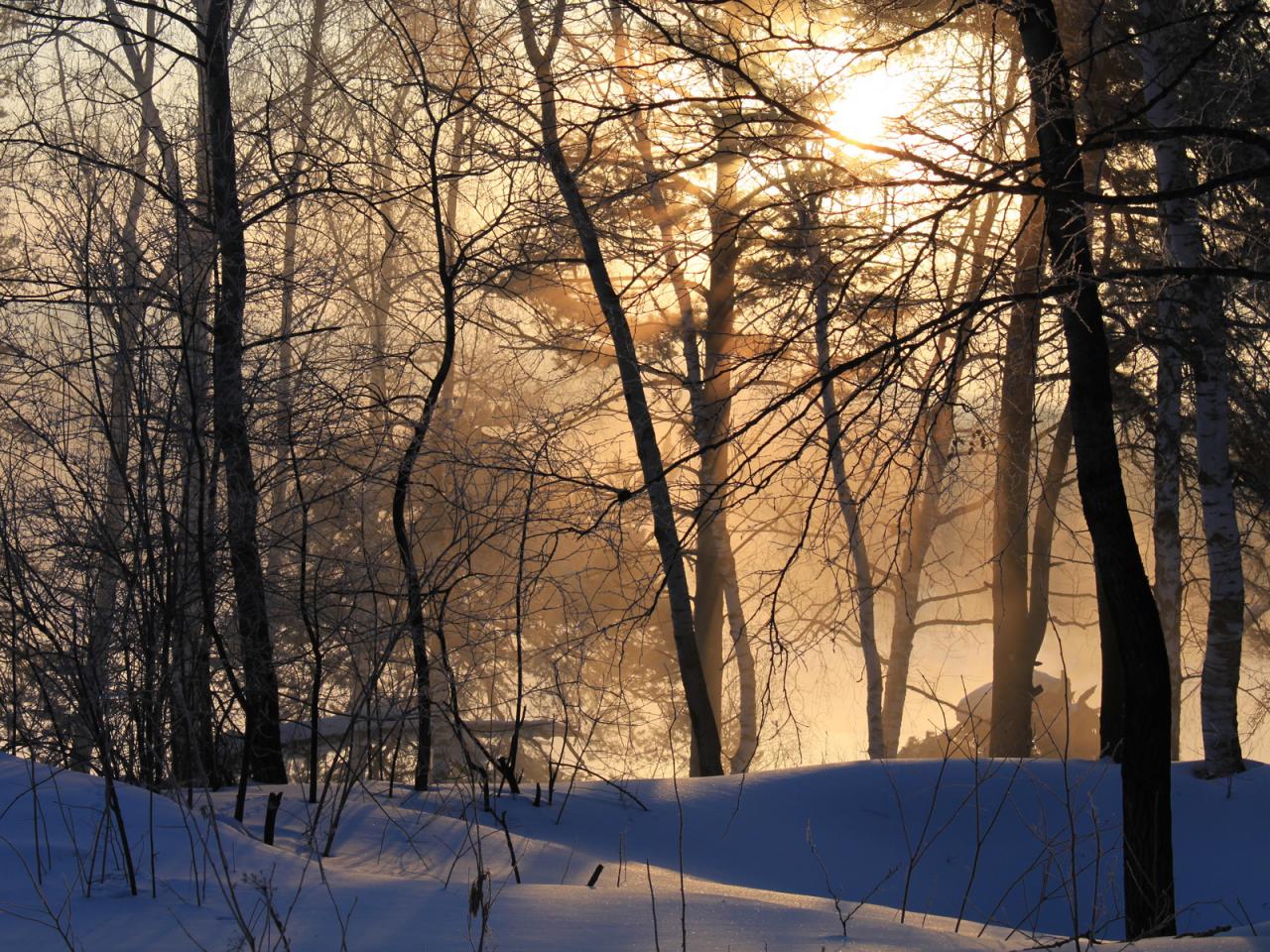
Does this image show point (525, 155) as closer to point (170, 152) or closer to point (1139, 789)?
point (170, 152)

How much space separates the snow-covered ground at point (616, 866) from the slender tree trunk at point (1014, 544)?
3.52 metres

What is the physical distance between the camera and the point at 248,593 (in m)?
7.50

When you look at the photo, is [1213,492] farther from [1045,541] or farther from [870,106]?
[870,106]

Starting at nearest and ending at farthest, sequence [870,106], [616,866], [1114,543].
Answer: [616,866], [1114,543], [870,106]

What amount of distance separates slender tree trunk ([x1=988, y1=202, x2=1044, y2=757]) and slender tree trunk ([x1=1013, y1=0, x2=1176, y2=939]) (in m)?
4.20

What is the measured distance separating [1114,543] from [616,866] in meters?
2.97

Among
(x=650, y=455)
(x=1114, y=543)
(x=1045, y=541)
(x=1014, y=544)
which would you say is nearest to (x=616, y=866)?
(x=1114, y=543)

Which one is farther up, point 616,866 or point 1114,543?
point 1114,543

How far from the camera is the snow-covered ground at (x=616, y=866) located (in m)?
2.99

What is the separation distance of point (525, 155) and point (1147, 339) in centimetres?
507

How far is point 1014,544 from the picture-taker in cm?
1228

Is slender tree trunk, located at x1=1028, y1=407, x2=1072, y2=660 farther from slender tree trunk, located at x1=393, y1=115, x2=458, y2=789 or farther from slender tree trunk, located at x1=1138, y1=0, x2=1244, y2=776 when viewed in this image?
slender tree trunk, located at x1=393, y1=115, x2=458, y2=789

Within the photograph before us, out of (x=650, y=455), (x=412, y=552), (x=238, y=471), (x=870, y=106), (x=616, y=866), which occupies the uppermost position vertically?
(x=870, y=106)

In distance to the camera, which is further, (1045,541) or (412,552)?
(1045,541)
